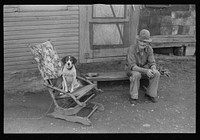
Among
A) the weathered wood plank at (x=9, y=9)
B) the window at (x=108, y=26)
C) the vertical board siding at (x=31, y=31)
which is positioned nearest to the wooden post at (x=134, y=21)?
the window at (x=108, y=26)

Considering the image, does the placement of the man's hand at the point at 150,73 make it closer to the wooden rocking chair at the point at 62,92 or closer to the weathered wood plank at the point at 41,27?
the wooden rocking chair at the point at 62,92

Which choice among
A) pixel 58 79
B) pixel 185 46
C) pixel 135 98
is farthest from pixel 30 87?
pixel 185 46

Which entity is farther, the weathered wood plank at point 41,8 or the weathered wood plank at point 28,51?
the weathered wood plank at point 28,51

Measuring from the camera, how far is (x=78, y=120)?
4.57 meters

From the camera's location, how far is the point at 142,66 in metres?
5.59

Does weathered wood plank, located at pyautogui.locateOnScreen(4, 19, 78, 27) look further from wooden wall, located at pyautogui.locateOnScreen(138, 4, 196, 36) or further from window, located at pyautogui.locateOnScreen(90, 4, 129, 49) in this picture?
wooden wall, located at pyautogui.locateOnScreen(138, 4, 196, 36)

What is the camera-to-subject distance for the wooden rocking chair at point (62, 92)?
181 inches

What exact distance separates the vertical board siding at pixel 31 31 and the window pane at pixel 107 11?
0.51 metres

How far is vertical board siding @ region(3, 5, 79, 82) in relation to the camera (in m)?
5.70


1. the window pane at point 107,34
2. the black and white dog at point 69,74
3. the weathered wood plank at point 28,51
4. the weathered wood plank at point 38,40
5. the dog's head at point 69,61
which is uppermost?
the window pane at point 107,34

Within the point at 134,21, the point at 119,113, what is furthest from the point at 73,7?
the point at 119,113

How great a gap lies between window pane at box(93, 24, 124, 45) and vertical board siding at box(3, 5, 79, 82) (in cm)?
54

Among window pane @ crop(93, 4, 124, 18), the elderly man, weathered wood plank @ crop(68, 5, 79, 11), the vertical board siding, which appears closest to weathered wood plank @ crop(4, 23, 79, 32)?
the vertical board siding

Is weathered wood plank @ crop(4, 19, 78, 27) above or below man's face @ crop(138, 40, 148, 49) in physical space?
above
